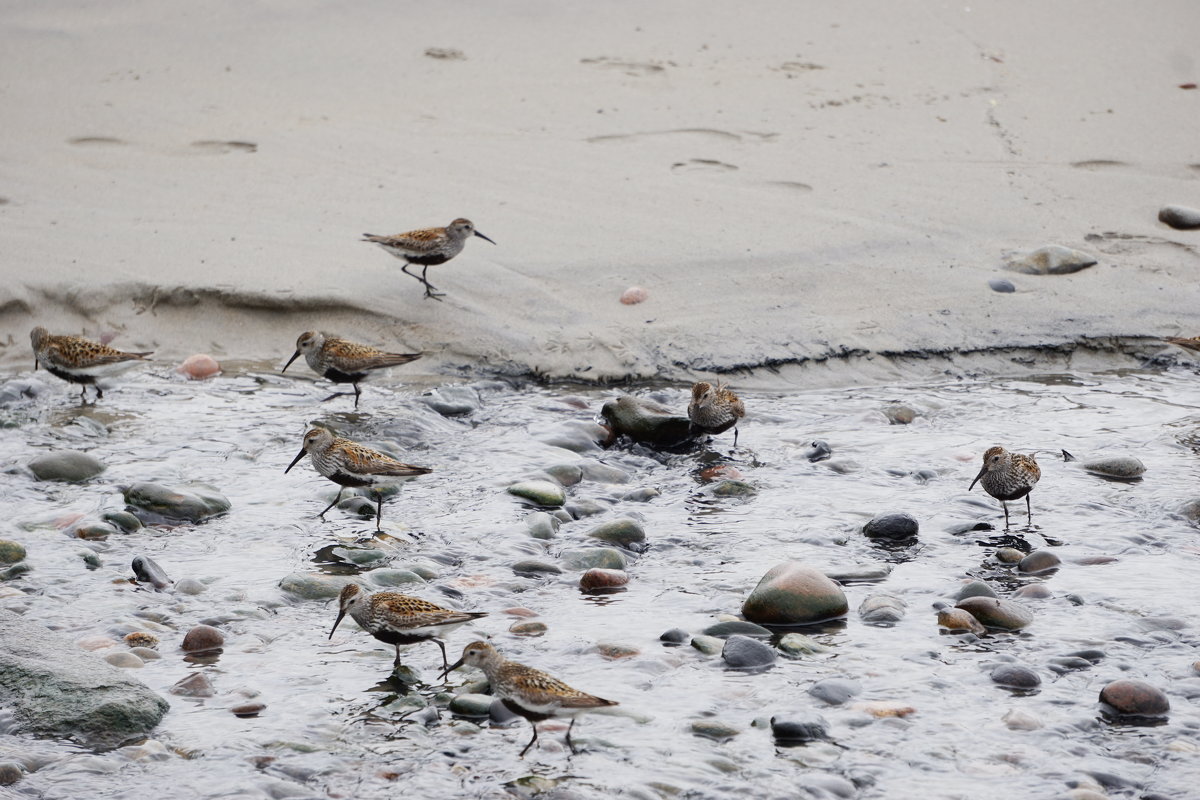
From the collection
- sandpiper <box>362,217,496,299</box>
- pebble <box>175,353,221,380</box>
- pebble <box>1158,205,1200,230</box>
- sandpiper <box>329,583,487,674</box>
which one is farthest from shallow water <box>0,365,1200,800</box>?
pebble <box>1158,205,1200,230</box>

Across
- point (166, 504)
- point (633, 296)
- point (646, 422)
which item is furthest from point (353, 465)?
point (633, 296)

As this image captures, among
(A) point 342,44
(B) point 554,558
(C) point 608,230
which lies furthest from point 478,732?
(A) point 342,44

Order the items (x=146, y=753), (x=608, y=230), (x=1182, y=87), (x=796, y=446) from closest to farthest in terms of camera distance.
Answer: (x=146, y=753)
(x=796, y=446)
(x=608, y=230)
(x=1182, y=87)

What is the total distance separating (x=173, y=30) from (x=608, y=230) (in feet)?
23.0

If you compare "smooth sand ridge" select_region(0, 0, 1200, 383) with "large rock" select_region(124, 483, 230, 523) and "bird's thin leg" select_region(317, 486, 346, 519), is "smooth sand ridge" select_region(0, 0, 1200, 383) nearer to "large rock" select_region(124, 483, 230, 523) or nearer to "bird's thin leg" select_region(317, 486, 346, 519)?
"bird's thin leg" select_region(317, 486, 346, 519)

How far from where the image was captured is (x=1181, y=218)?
13.0 m

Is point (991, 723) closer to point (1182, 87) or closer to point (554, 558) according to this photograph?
point (554, 558)

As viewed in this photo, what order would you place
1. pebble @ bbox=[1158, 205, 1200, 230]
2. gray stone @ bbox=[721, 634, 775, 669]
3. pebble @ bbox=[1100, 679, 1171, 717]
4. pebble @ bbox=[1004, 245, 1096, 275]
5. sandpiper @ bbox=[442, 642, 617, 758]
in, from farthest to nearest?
pebble @ bbox=[1158, 205, 1200, 230]
pebble @ bbox=[1004, 245, 1096, 275]
gray stone @ bbox=[721, 634, 775, 669]
pebble @ bbox=[1100, 679, 1171, 717]
sandpiper @ bbox=[442, 642, 617, 758]

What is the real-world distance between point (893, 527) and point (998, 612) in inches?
49.1

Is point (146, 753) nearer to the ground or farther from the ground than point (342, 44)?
nearer to the ground

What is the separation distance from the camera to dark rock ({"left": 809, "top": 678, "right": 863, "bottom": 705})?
632 cm

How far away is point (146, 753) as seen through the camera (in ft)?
18.7

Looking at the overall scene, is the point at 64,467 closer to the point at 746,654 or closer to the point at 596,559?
the point at 596,559

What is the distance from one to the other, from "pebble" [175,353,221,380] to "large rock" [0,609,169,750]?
15.1 ft
